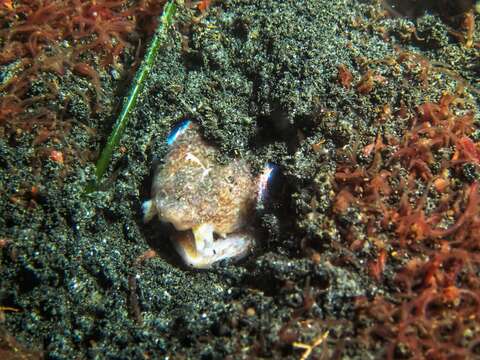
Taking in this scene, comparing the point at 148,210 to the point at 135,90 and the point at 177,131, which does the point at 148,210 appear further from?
the point at 135,90

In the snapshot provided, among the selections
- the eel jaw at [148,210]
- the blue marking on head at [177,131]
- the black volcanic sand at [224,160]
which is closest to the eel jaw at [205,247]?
the black volcanic sand at [224,160]

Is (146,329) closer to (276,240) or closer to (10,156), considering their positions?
(276,240)

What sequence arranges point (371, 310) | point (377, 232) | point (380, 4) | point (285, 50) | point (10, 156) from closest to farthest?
point (371, 310) → point (377, 232) → point (10, 156) → point (285, 50) → point (380, 4)

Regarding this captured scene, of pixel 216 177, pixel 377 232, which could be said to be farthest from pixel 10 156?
pixel 377 232

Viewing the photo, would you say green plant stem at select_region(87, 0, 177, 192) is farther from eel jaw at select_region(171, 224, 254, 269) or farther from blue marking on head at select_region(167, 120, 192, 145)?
eel jaw at select_region(171, 224, 254, 269)

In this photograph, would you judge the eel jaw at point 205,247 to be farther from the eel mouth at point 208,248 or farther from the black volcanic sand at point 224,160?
the black volcanic sand at point 224,160

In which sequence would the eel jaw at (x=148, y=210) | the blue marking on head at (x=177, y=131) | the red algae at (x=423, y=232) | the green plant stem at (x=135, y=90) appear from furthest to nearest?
the blue marking on head at (x=177, y=131) < the eel jaw at (x=148, y=210) < the green plant stem at (x=135, y=90) < the red algae at (x=423, y=232)

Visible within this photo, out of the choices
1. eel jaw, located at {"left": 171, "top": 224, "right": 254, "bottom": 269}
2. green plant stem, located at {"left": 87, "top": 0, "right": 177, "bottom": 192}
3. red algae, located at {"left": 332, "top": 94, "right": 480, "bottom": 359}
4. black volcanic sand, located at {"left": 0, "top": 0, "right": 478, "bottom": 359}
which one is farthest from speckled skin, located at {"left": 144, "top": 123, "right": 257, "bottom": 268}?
red algae, located at {"left": 332, "top": 94, "right": 480, "bottom": 359}
